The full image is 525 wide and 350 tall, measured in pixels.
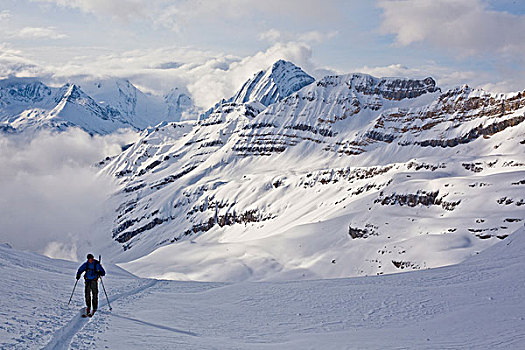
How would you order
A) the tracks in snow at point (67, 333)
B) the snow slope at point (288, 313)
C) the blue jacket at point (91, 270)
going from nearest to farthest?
the tracks in snow at point (67, 333) < the snow slope at point (288, 313) < the blue jacket at point (91, 270)

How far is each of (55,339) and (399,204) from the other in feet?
322

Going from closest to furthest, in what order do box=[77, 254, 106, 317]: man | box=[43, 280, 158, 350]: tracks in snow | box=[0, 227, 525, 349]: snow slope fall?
box=[43, 280, 158, 350]: tracks in snow
box=[0, 227, 525, 349]: snow slope
box=[77, 254, 106, 317]: man

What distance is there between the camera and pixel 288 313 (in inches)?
802

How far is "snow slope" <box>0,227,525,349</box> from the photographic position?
14.9 m

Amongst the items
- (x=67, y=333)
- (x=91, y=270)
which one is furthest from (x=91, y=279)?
(x=67, y=333)

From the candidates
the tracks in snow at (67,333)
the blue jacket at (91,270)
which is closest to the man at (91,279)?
the blue jacket at (91,270)

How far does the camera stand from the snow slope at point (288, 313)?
A: 14.9m

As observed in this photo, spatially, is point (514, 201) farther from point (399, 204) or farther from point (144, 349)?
point (144, 349)

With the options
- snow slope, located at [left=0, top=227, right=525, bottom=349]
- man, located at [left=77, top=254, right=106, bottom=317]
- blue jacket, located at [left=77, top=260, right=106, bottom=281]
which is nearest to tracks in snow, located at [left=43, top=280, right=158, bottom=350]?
snow slope, located at [left=0, top=227, right=525, bottom=349]

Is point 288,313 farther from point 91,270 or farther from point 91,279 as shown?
point 91,270

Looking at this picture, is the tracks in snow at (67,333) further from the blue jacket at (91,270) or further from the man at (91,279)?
the blue jacket at (91,270)

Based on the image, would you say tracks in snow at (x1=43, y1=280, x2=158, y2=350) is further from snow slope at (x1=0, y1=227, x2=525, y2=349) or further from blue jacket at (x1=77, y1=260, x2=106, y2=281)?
blue jacket at (x1=77, y1=260, x2=106, y2=281)

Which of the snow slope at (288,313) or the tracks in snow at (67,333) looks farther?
the snow slope at (288,313)

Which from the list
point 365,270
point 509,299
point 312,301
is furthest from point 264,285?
point 365,270
